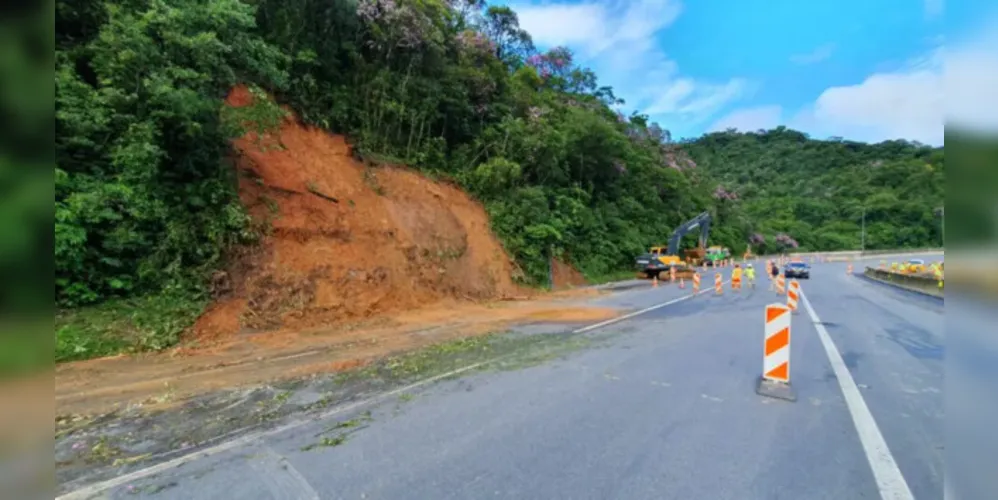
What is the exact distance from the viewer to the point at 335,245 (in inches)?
511

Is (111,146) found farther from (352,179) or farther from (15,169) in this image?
(15,169)

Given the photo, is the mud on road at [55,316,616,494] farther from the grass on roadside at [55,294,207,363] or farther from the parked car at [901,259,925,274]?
the parked car at [901,259,925,274]

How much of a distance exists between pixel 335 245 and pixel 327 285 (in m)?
1.46

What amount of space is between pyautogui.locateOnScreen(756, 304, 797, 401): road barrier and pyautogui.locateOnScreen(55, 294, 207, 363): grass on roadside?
9144 mm

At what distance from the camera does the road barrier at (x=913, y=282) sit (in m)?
19.1

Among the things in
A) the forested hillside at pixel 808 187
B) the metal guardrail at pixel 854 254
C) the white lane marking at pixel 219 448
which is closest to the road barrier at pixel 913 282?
the white lane marking at pixel 219 448

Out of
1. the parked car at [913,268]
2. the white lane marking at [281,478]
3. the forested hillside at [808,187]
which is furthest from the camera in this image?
the forested hillside at [808,187]

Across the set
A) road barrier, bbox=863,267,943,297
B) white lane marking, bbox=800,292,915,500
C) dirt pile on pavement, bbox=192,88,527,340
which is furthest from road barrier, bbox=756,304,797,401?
road barrier, bbox=863,267,943,297

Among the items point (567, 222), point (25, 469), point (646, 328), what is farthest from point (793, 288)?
point (25, 469)

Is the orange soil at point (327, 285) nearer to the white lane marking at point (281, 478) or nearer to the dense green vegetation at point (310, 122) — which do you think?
the dense green vegetation at point (310, 122)

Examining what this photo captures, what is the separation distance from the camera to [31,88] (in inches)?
39.5

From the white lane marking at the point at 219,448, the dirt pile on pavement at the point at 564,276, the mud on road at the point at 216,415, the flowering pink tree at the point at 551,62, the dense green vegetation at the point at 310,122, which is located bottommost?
the mud on road at the point at 216,415

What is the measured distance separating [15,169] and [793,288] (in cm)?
1438

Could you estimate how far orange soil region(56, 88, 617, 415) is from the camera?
704cm
